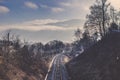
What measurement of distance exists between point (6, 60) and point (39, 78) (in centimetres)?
853

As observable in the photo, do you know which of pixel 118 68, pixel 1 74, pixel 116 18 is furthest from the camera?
pixel 116 18

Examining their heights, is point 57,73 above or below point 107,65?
below

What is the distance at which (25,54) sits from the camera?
2940 inches

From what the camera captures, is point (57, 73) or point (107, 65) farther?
point (57, 73)

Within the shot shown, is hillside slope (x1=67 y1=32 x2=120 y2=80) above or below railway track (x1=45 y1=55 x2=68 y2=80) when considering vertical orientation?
above

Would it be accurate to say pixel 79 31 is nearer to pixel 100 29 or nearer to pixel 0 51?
pixel 100 29

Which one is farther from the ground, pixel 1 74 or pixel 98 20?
pixel 98 20

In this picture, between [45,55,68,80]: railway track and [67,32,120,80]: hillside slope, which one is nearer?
[67,32,120,80]: hillside slope

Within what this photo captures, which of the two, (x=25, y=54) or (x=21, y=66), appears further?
(x=25, y=54)

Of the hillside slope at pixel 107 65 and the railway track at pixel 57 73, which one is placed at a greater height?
the hillside slope at pixel 107 65

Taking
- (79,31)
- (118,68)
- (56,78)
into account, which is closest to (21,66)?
(56,78)

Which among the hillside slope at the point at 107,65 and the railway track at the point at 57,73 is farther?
the railway track at the point at 57,73

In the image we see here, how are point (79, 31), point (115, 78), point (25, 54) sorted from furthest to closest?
1. point (79, 31)
2. point (25, 54)
3. point (115, 78)

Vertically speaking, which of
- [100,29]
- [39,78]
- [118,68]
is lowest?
[39,78]
